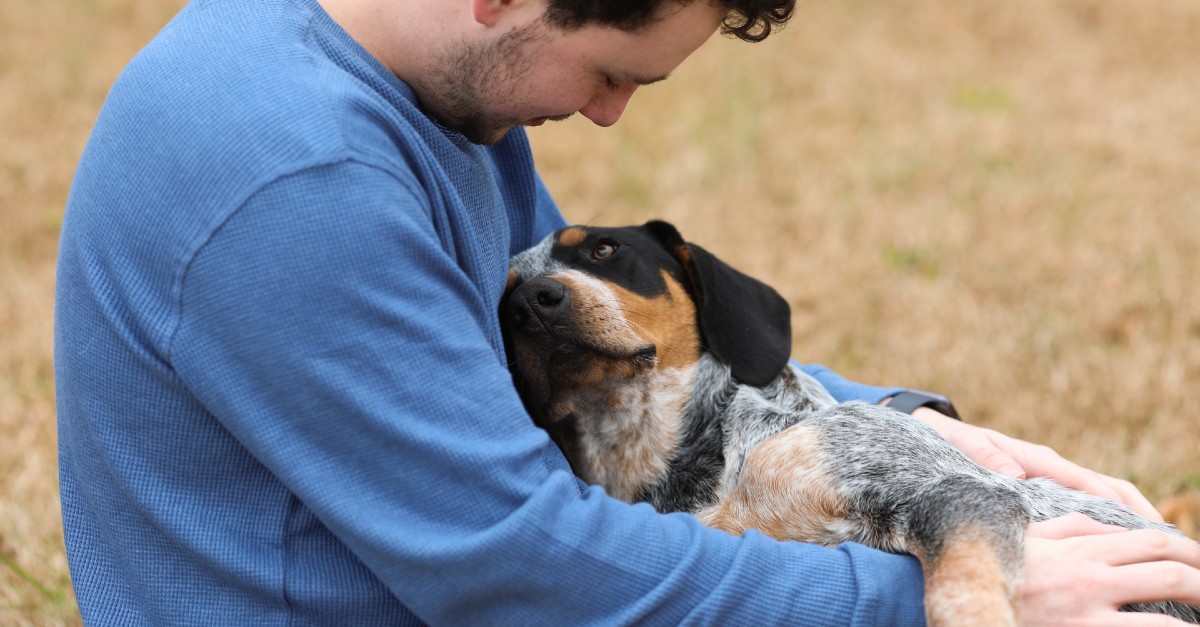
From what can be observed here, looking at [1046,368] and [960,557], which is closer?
[960,557]

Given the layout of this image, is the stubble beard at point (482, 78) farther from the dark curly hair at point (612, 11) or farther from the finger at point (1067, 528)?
the finger at point (1067, 528)

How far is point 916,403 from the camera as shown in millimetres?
3156

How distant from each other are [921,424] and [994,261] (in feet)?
10.7

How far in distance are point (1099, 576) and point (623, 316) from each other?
1303mm

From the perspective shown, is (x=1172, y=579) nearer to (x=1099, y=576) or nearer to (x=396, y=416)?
(x=1099, y=576)

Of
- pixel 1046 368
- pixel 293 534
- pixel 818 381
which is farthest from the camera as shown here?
pixel 1046 368

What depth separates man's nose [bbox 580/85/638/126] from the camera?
→ 2.34 m

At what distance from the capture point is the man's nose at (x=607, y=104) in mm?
2340

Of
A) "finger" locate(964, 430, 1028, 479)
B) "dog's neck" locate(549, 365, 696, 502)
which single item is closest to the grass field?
"finger" locate(964, 430, 1028, 479)

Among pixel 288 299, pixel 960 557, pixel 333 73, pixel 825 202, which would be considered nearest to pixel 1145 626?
pixel 960 557

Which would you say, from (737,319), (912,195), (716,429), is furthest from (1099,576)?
(912,195)

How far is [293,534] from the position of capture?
209cm

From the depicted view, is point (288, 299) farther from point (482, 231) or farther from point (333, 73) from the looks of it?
point (482, 231)

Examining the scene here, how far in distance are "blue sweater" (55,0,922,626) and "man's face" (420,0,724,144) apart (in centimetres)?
13
